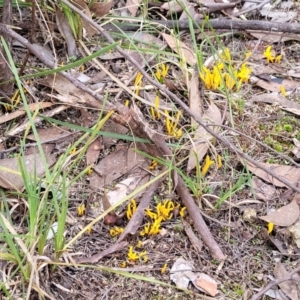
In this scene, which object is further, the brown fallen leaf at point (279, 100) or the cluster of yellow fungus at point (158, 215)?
the brown fallen leaf at point (279, 100)

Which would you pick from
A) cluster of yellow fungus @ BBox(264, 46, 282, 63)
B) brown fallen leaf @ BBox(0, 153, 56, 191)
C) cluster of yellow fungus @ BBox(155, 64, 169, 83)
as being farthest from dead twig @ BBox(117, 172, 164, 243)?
cluster of yellow fungus @ BBox(264, 46, 282, 63)

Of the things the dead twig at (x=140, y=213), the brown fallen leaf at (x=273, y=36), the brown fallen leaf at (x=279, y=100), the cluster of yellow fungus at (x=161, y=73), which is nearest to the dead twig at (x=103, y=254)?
the dead twig at (x=140, y=213)

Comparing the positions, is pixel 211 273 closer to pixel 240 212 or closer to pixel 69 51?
pixel 240 212

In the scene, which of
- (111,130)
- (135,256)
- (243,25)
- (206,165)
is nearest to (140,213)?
(135,256)

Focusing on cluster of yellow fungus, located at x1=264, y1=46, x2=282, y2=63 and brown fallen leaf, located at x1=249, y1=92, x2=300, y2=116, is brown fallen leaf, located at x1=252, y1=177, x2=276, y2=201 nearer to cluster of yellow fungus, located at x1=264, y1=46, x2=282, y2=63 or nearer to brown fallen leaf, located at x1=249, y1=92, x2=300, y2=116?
brown fallen leaf, located at x1=249, y1=92, x2=300, y2=116

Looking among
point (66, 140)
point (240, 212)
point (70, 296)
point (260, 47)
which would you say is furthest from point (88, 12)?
point (70, 296)

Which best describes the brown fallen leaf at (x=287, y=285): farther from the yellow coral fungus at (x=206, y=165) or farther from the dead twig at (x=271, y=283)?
the yellow coral fungus at (x=206, y=165)

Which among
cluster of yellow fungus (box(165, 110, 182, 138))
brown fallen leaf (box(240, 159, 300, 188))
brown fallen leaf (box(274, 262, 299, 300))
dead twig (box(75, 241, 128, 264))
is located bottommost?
brown fallen leaf (box(274, 262, 299, 300))
